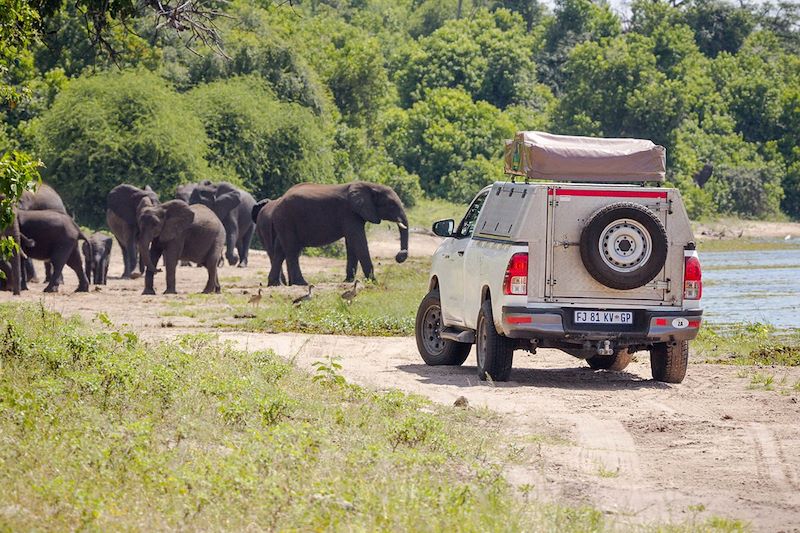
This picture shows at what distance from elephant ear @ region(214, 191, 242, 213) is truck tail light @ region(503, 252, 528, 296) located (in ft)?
72.0

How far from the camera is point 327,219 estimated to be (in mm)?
29438

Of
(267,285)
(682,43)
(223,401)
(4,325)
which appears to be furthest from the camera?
(682,43)

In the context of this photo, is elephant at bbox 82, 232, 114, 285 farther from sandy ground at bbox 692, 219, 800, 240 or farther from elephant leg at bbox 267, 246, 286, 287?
sandy ground at bbox 692, 219, 800, 240

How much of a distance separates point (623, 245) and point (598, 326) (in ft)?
2.41

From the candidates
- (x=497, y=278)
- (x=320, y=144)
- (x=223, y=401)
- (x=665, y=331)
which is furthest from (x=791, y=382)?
(x=320, y=144)

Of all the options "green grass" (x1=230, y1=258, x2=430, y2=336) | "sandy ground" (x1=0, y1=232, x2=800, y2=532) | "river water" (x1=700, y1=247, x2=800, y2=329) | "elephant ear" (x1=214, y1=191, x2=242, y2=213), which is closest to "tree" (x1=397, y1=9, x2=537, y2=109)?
"river water" (x1=700, y1=247, x2=800, y2=329)

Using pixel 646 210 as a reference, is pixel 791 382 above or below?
below

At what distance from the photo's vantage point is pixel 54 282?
2452 centimetres

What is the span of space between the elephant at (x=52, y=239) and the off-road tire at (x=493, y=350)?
1287 cm

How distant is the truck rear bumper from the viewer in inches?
501

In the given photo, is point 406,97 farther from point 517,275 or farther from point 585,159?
point 517,275

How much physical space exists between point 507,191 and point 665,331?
1.99m

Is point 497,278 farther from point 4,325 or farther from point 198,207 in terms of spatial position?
point 198,207

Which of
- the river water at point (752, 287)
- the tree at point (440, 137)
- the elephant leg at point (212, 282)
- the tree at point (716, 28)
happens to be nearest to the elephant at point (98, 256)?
the elephant leg at point (212, 282)
